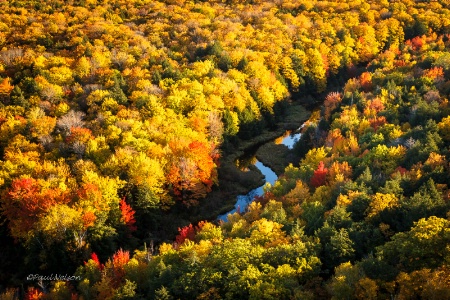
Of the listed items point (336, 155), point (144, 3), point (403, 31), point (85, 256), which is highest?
point (144, 3)

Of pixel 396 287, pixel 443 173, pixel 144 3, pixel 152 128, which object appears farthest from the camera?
pixel 144 3

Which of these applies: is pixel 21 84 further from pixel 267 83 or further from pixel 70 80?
pixel 267 83

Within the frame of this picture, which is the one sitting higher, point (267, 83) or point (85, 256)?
point (267, 83)

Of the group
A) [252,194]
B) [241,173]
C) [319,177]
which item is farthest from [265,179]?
[319,177]

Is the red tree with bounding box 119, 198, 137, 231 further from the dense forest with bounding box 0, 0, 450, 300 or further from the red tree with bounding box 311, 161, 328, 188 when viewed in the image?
the red tree with bounding box 311, 161, 328, 188

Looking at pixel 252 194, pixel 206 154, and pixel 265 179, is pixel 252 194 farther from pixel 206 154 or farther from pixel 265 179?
pixel 206 154

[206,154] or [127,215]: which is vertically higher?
[206,154]

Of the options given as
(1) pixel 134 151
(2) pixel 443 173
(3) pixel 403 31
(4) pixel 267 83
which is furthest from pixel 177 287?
(3) pixel 403 31

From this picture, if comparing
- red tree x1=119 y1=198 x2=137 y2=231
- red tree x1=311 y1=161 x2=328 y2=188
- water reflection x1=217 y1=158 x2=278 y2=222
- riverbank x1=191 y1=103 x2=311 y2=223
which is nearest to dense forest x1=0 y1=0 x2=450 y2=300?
red tree x1=119 y1=198 x2=137 y2=231

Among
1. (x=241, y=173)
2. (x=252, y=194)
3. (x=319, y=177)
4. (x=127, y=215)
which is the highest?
(x=319, y=177)
